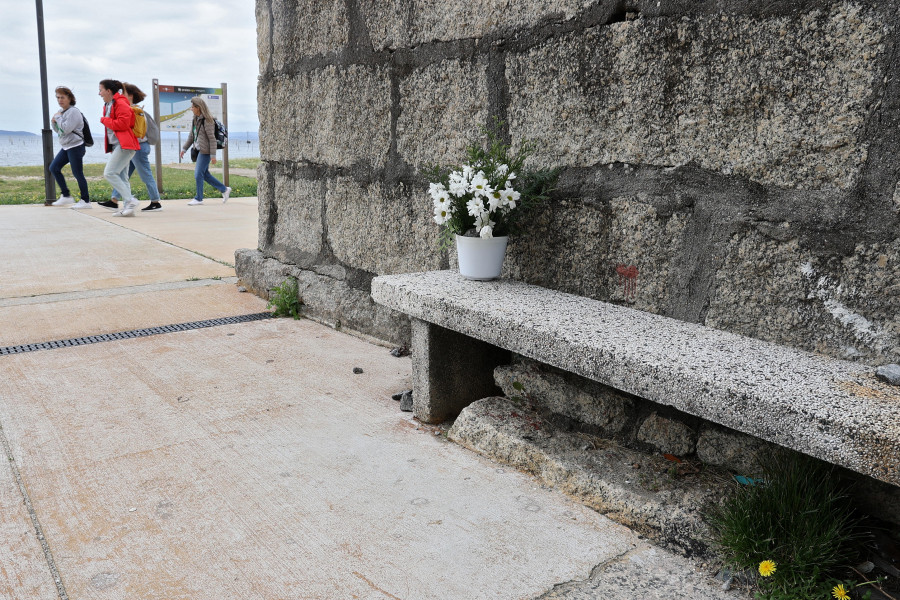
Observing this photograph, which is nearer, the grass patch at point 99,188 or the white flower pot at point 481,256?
the white flower pot at point 481,256

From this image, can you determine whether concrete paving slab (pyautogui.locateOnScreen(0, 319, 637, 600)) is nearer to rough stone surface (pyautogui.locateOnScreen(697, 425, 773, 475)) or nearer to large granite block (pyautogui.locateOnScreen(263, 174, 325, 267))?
rough stone surface (pyautogui.locateOnScreen(697, 425, 773, 475))

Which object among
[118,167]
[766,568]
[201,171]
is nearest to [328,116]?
[766,568]

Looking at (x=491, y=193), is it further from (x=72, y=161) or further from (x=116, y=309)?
(x=72, y=161)

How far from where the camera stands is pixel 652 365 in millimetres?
1648

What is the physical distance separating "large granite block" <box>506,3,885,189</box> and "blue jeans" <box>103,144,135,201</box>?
7.13 m

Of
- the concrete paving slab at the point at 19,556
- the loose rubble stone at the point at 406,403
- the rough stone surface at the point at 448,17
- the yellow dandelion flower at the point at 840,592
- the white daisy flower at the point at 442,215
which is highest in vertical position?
the rough stone surface at the point at 448,17

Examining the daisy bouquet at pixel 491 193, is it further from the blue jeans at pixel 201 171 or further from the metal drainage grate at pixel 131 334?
the blue jeans at pixel 201 171

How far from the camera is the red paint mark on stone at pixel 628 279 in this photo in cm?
224

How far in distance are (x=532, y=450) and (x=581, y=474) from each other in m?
0.19

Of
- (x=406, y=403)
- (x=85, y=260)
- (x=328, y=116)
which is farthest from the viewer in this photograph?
(x=85, y=260)

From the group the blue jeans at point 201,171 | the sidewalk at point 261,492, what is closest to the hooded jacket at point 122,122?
the blue jeans at point 201,171

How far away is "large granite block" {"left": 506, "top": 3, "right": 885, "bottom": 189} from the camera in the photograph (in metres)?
1.71

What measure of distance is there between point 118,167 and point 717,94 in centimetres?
796

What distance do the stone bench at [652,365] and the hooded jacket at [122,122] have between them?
6692 millimetres
